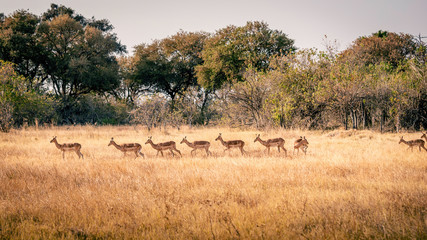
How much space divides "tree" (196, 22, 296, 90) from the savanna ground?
22373 mm

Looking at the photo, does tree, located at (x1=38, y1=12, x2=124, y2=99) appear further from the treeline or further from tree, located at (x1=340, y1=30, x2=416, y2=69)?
tree, located at (x1=340, y1=30, x2=416, y2=69)

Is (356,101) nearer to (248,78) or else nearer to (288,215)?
(248,78)

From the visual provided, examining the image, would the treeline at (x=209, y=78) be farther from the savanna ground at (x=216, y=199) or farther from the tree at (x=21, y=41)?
the savanna ground at (x=216, y=199)

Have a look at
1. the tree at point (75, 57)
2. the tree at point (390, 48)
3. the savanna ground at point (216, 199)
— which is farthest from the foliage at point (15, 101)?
the tree at point (390, 48)

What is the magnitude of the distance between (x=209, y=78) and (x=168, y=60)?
7.95m

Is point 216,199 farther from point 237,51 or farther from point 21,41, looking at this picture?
point 21,41

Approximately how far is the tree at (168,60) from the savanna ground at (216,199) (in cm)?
2749

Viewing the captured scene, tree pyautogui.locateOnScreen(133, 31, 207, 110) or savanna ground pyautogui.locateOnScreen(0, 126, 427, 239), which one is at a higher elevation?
tree pyautogui.locateOnScreen(133, 31, 207, 110)

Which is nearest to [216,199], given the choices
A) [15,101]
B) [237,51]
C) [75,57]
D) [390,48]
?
[15,101]

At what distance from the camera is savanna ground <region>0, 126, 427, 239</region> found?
4.41 m

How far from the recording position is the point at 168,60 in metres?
38.0

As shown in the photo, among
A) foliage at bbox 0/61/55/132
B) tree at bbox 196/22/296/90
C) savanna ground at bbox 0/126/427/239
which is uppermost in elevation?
tree at bbox 196/22/296/90

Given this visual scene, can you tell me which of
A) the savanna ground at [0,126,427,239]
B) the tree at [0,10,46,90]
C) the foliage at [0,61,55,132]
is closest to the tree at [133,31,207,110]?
the tree at [0,10,46,90]

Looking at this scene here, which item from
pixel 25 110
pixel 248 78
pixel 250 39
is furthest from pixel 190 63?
pixel 25 110
